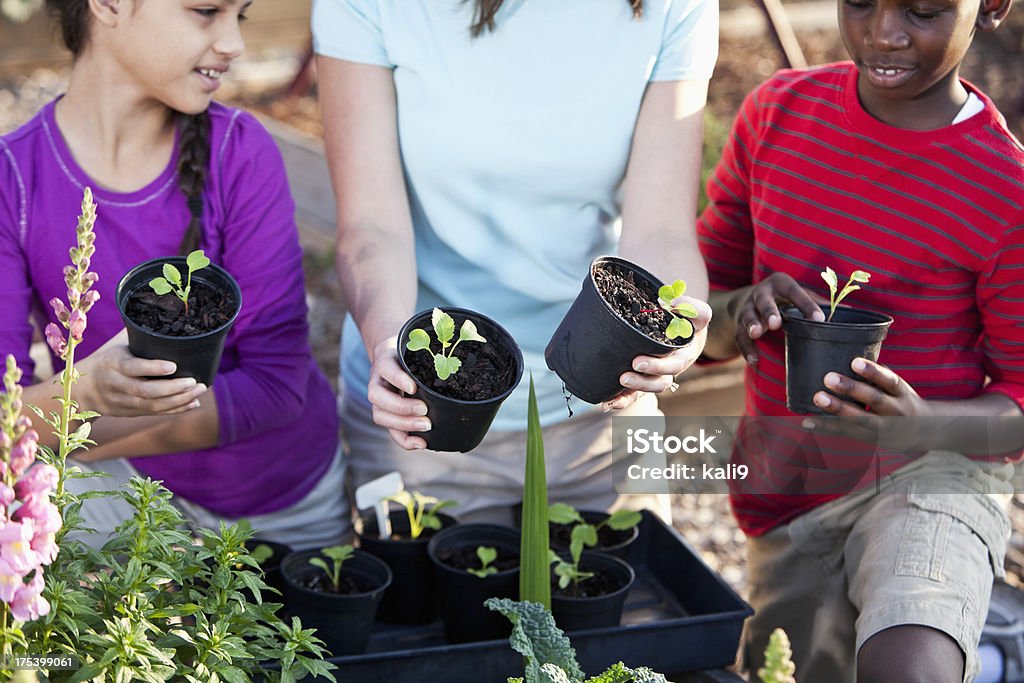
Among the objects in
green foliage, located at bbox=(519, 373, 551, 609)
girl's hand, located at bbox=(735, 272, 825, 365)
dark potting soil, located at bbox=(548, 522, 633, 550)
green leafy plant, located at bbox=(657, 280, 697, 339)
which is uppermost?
green leafy plant, located at bbox=(657, 280, 697, 339)

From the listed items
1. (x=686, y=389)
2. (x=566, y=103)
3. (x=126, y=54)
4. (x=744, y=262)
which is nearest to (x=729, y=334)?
(x=744, y=262)

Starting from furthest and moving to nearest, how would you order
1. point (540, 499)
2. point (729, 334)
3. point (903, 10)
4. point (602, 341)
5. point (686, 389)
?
1. point (686, 389)
2. point (729, 334)
3. point (903, 10)
4. point (540, 499)
5. point (602, 341)

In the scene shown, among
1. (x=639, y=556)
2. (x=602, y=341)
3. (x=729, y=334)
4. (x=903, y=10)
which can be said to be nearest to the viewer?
(x=602, y=341)

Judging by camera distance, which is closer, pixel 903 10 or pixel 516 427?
pixel 903 10

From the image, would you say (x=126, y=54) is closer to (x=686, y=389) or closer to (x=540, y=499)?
(x=540, y=499)

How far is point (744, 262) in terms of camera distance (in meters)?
2.11

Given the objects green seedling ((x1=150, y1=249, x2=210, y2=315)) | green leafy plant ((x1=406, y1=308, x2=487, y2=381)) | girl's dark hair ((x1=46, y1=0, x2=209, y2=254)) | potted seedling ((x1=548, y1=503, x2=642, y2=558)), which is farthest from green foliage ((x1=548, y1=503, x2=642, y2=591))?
girl's dark hair ((x1=46, y1=0, x2=209, y2=254))

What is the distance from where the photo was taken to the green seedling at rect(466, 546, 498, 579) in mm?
1616

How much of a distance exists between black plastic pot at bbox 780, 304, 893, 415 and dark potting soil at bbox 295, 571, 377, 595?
0.71m

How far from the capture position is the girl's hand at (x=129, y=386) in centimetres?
149

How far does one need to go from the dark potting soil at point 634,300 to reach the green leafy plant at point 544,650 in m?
0.39

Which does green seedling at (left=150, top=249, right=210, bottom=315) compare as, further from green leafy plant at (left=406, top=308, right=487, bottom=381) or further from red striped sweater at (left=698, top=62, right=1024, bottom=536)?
red striped sweater at (left=698, top=62, right=1024, bottom=536)

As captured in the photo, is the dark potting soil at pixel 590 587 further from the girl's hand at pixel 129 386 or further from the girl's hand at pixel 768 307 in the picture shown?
the girl's hand at pixel 129 386

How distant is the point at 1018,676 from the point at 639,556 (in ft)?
2.48
